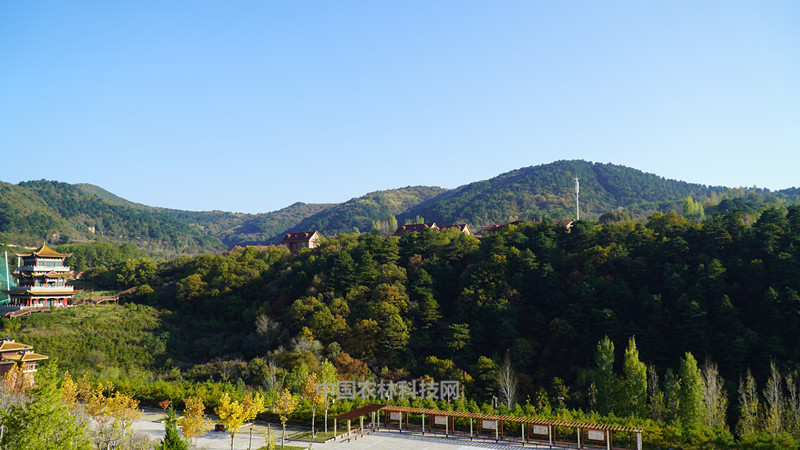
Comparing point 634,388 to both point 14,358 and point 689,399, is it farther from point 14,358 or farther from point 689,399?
point 14,358

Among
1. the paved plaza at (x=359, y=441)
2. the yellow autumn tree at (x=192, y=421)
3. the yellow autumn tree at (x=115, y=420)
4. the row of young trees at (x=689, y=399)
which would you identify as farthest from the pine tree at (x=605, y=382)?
the yellow autumn tree at (x=115, y=420)

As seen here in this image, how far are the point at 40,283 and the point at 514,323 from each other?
136 ft

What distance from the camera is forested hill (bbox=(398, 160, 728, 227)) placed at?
121188mm

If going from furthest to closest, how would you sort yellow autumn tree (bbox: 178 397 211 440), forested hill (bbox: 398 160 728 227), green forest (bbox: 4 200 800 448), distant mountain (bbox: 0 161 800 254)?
forested hill (bbox: 398 160 728 227)
distant mountain (bbox: 0 161 800 254)
green forest (bbox: 4 200 800 448)
yellow autumn tree (bbox: 178 397 211 440)

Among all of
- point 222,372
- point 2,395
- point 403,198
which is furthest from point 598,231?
point 403,198

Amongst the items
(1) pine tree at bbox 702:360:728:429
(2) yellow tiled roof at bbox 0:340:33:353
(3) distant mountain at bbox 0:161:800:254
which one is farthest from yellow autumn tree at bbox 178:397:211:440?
(3) distant mountain at bbox 0:161:800:254

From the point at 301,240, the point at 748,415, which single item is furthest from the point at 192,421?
the point at 301,240

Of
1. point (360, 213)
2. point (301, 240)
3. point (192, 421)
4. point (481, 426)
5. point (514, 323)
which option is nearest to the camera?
point (192, 421)

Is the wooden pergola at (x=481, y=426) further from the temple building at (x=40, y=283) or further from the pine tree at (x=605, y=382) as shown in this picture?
the temple building at (x=40, y=283)

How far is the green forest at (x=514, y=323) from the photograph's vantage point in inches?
1164

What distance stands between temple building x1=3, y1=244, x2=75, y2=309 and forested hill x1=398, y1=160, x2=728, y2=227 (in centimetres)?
8230

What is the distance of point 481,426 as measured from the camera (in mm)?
20594

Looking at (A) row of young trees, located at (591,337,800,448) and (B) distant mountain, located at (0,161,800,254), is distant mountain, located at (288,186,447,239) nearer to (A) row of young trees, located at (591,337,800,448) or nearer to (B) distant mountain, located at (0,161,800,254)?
(B) distant mountain, located at (0,161,800,254)

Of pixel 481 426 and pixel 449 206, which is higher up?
pixel 449 206
